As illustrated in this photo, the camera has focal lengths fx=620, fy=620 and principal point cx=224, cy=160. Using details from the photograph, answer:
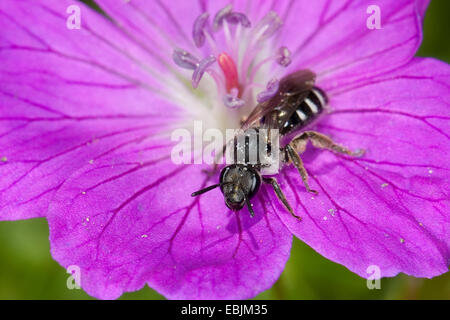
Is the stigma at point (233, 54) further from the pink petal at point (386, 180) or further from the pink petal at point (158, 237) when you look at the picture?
the pink petal at point (158, 237)

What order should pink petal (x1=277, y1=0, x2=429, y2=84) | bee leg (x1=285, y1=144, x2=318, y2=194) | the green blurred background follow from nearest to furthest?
bee leg (x1=285, y1=144, x2=318, y2=194), pink petal (x1=277, y1=0, x2=429, y2=84), the green blurred background

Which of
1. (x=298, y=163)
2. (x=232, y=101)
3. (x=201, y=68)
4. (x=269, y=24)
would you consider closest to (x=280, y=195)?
(x=298, y=163)

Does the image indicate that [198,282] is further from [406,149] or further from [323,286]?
[323,286]

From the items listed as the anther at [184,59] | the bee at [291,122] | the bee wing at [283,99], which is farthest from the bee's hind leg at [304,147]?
the anther at [184,59]

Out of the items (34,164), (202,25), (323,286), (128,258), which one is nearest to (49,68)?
(34,164)

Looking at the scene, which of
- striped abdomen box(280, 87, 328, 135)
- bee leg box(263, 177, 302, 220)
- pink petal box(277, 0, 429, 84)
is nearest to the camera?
bee leg box(263, 177, 302, 220)

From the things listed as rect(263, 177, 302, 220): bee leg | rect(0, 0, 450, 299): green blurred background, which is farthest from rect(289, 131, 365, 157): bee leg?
rect(0, 0, 450, 299): green blurred background

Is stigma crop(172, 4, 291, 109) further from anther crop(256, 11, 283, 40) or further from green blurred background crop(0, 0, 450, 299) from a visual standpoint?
green blurred background crop(0, 0, 450, 299)
